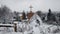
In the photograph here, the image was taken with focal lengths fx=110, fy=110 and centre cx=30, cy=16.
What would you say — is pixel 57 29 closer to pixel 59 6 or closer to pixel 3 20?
pixel 59 6

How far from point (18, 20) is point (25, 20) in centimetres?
12

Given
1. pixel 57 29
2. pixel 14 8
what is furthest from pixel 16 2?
pixel 57 29

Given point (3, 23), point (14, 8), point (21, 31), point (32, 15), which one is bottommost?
point (21, 31)

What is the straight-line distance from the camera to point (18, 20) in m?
1.81

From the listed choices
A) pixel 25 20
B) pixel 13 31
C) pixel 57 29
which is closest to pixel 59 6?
pixel 57 29

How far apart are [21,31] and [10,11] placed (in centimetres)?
37

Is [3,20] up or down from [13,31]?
A: up

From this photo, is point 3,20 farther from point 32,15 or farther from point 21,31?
Answer: point 32,15

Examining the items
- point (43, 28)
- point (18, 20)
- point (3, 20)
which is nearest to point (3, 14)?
point (3, 20)

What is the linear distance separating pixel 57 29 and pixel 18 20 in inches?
25.5

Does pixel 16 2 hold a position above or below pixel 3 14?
above

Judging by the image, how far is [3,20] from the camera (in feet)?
5.95

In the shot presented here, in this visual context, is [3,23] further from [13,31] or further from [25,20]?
[25,20]

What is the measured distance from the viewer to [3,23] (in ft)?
5.91
